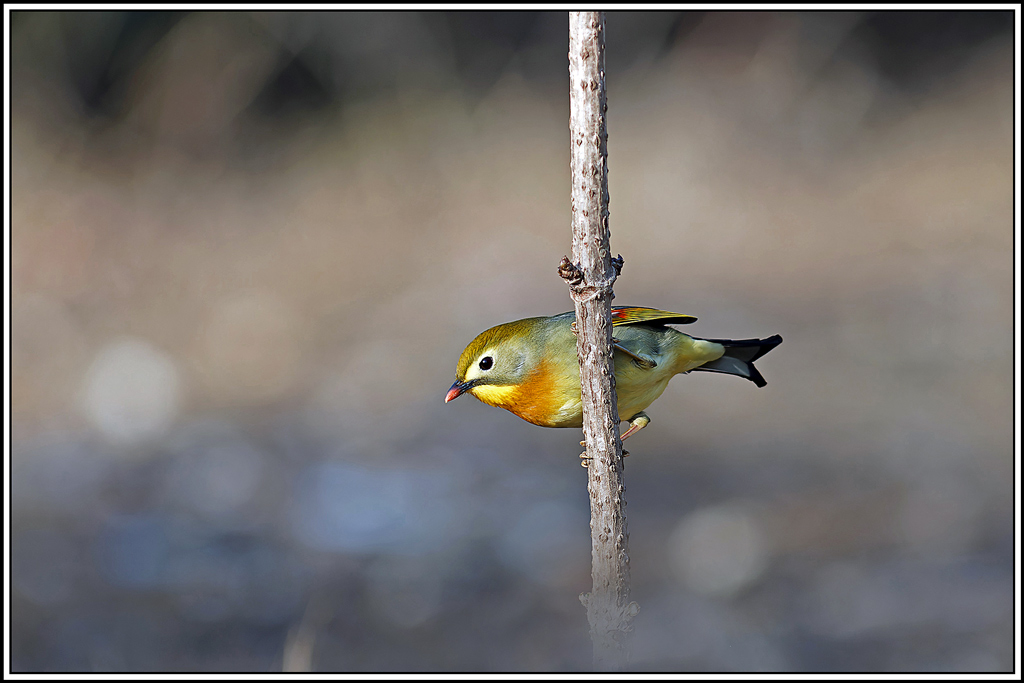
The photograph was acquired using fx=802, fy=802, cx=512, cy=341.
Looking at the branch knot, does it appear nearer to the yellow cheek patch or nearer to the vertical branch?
the vertical branch

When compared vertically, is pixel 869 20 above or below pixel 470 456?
above

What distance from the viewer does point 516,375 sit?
2.54 metres

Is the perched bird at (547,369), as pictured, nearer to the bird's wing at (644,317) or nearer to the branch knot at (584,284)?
the bird's wing at (644,317)

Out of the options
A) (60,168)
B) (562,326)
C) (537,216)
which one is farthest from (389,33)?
(562,326)

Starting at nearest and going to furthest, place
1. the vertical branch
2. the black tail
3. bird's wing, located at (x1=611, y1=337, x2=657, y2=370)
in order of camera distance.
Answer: the vertical branch, bird's wing, located at (x1=611, y1=337, x2=657, y2=370), the black tail

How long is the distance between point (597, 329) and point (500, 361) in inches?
22.4

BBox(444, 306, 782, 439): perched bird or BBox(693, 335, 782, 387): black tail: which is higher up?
BBox(693, 335, 782, 387): black tail

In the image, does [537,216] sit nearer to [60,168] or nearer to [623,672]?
[60,168]

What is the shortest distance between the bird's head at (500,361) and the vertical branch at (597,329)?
1.43ft

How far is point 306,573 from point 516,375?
3.03 metres

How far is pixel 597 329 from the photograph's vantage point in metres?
2.03

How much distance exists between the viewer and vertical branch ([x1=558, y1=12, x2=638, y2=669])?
183cm

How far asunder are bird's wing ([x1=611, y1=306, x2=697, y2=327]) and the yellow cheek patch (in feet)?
1.53

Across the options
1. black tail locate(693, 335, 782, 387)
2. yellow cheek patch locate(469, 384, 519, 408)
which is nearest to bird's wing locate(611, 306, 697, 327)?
black tail locate(693, 335, 782, 387)
